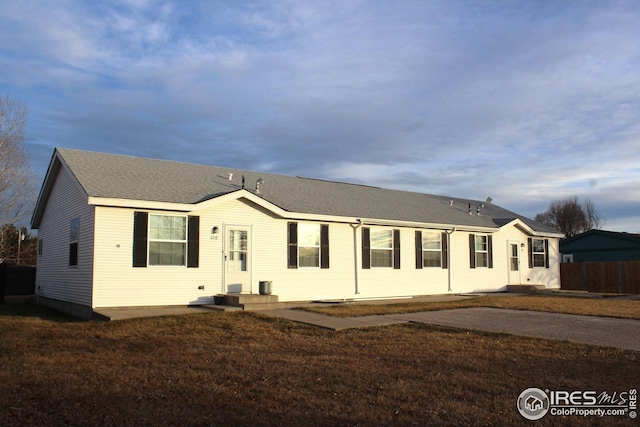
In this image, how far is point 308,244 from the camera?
1812cm

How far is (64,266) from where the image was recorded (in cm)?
1641

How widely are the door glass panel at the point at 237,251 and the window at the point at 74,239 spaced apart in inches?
170

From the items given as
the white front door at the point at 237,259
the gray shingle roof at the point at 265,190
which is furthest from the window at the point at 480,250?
the white front door at the point at 237,259

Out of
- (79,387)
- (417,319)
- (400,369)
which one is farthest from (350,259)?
(79,387)

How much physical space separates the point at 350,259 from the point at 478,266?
7423 mm

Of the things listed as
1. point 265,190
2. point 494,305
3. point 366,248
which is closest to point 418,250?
point 366,248

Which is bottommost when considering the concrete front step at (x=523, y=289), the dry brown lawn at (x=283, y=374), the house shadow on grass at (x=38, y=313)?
the dry brown lawn at (x=283, y=374)

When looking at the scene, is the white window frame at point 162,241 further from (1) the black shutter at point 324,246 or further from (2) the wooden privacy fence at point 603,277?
(2) the wooden privacy fence at point 603,277

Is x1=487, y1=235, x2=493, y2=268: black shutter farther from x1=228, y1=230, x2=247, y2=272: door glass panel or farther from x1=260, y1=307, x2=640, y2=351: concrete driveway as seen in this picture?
x1=228, y1=230, x2=247, y2=272: door glass panel

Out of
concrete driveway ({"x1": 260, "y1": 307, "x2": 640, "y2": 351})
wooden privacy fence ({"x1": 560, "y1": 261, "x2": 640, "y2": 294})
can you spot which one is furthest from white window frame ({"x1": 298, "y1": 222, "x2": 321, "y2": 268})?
wooden privacy fence ({"x1": 560, "y1": 261, "x2": 640, "y2": 294})

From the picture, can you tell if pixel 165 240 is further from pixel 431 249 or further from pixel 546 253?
pixel 546 253

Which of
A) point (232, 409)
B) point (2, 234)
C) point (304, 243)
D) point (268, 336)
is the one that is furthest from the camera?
A: point (2, 234)

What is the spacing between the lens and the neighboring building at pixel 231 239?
47.1 ft

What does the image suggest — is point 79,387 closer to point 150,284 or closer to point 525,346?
point 525,346
